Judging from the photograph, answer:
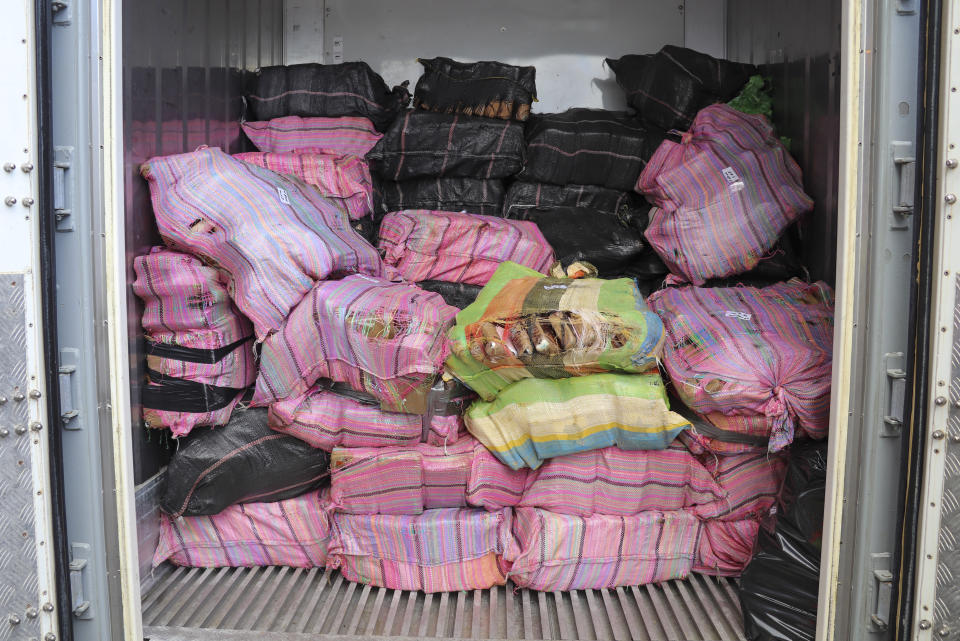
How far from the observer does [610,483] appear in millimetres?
2281

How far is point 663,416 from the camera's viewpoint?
7.16 ft

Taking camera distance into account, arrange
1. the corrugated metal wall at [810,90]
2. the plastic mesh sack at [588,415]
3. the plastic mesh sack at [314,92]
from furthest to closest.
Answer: the plastic mesh sack at [314,92]
the corrugated metal wall at [810,90]
the plastic mesh sack at [588,415]

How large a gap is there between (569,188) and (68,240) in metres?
2.05

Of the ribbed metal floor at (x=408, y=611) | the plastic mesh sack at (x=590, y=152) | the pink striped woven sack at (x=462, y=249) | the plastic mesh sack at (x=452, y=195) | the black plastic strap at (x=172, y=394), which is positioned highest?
the plastic mesh sack at (x=590, y=152)

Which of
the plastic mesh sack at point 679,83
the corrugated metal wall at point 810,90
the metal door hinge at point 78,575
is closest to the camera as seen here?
the metal door hinge at point 78,575

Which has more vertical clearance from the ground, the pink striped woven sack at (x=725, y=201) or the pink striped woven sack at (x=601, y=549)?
the pink striped woven sack at (x=725, y=201)

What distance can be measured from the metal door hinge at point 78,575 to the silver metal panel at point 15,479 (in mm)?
84

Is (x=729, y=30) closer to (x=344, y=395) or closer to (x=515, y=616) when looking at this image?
(x=344, y=395)

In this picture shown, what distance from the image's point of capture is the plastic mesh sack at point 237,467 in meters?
2.28

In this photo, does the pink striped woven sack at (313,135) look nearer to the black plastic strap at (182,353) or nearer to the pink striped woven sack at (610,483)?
the black plastic strap at (182,353)

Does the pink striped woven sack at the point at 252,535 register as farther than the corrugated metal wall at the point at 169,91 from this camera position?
Yes

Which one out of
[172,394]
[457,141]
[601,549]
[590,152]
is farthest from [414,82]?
[601,549]

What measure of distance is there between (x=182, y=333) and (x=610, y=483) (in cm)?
153

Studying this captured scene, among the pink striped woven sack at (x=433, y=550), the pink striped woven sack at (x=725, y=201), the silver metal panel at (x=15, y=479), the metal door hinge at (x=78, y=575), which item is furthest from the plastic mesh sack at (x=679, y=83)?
the metal door hinge at (x=78, y=575)
